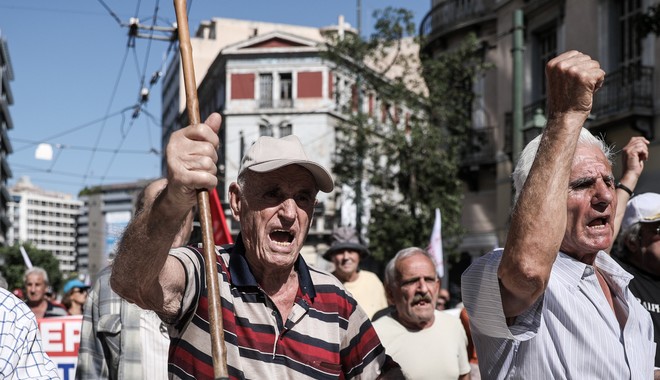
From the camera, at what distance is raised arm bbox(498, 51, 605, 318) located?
2666 millimetres

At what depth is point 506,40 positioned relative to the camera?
2591 cm

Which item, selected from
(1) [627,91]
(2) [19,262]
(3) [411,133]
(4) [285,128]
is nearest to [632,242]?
(1) [627,91]

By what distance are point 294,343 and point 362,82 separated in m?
22.6

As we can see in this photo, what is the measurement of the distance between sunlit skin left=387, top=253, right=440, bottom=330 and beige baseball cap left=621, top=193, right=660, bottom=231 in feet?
3.85

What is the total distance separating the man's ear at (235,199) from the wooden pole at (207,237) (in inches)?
41.5

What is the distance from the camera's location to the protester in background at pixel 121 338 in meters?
4.41

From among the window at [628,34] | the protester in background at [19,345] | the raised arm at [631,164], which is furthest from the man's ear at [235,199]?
the window at [628,34]

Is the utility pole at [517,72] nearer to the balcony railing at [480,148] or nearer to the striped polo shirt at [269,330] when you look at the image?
the striped polo shirt at [269,330]

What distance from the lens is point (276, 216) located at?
3299 millimetres

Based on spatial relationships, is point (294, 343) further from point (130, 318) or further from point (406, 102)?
point (406, 102)

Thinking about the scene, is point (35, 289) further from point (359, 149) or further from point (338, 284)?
point (359, 149)

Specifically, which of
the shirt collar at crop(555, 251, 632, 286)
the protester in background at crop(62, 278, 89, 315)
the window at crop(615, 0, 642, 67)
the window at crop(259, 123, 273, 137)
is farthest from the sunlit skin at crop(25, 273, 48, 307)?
the window at crop(259, 123, 273, 137)

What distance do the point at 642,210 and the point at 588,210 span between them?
82.4 inches

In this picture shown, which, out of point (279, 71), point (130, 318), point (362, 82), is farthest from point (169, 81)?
point (130, 318)
